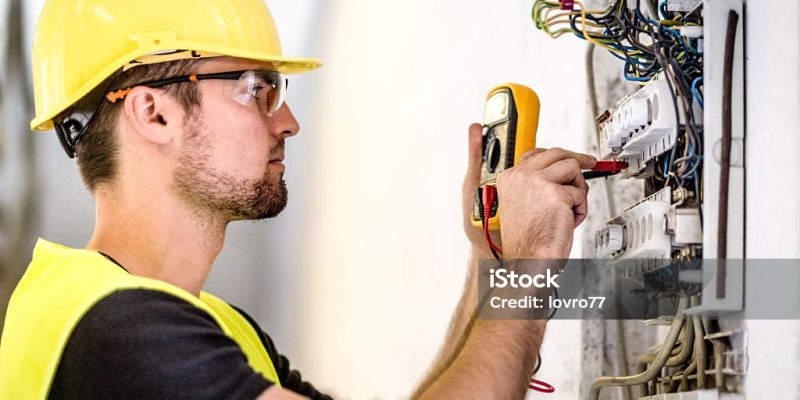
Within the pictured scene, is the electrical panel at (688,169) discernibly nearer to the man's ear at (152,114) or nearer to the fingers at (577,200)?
the fingers at (577,200)

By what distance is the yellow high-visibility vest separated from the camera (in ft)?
3.53

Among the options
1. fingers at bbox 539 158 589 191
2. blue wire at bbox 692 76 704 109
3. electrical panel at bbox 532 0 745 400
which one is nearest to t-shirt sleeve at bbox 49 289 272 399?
fingers at bbox 539 158 589 191

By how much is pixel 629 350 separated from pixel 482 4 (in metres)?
1.02

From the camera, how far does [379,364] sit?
9.75 feet

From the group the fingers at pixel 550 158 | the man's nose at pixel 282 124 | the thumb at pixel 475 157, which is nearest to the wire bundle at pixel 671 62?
the fingers at pixel 550 158

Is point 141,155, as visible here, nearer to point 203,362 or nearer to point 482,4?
point 203,362

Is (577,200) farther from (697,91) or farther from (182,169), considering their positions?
(182,169)

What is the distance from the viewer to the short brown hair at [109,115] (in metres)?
1.34

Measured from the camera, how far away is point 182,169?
52.6 inches

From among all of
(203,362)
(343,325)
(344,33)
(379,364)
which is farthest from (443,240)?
(203,362)

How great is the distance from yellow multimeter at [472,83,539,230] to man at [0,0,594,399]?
0.40 feet

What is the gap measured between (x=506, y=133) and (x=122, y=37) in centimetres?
62

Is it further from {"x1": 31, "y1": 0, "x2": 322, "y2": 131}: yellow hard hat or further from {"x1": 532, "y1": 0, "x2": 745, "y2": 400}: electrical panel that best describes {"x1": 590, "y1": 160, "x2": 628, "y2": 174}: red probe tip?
{"x1": 31, "y1": 0, "x2": 322, "y2": 131}: yellow hard hat

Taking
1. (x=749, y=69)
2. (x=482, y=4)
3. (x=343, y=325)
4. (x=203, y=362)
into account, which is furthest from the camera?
(x=343, y=325)
